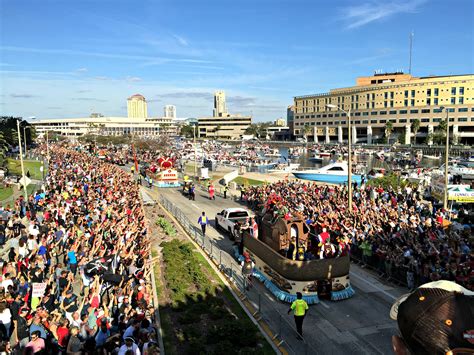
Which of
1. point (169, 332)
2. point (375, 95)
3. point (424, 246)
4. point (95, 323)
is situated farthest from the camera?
point (375, 95)

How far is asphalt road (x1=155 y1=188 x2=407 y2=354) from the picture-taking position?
10680mm

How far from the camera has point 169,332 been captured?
10992 millimetres

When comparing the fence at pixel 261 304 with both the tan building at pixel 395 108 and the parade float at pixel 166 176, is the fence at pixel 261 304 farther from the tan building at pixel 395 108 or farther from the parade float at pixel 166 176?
the tan building at pixel 395 108

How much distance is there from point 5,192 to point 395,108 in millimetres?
124141

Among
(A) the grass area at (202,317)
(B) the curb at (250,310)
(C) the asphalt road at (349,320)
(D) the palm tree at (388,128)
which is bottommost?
(C) the asphalt road at (349,320)

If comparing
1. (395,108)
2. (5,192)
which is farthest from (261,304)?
(395,108)

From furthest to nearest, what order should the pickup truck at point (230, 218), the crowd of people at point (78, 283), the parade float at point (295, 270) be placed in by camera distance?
1. the pickup truck at point (230, 218)
2. the parade float at point (295, 270)
3. the crowd of people at point (78, 283)

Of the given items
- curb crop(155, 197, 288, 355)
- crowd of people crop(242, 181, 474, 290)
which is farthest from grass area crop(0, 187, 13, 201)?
crowd of people crop(242, 181, 474, 290)

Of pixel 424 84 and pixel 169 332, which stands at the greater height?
pixel 424 84

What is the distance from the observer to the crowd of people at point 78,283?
8367 mm

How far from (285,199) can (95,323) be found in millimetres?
20594

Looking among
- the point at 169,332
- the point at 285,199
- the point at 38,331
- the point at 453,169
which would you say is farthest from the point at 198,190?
the point at 453,169

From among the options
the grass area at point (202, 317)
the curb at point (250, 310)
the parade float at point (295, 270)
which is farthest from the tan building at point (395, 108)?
the grass area at point (202, 317)

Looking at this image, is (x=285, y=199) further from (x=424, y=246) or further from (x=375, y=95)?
(x=375, y=95)
